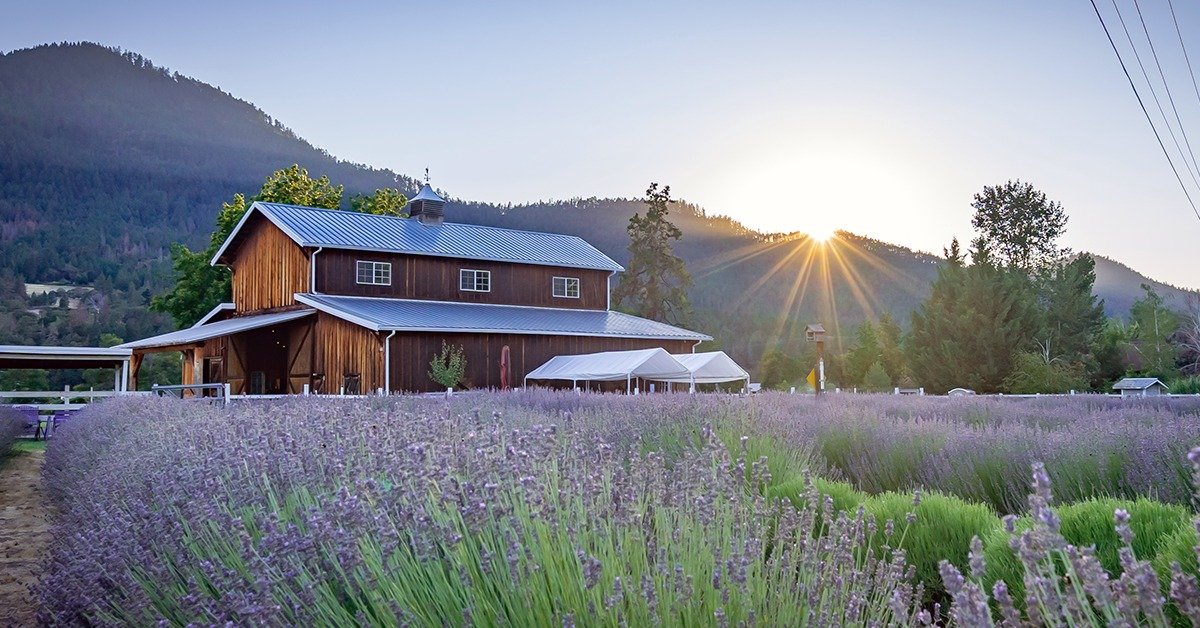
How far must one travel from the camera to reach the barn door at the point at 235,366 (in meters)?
26.3

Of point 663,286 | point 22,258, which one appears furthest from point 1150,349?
point 22,258

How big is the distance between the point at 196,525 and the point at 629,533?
6.41 ft

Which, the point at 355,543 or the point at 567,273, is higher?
the point at 567,273

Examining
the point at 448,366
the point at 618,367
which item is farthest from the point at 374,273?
the point at 618,367

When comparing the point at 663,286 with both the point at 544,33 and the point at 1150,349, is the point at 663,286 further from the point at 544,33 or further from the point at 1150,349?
the point at 544,33

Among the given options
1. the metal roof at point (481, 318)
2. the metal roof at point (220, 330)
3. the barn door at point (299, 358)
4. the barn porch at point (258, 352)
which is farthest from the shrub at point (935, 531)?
the barn door at point (299, 358)

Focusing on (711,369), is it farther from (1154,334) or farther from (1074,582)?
(1154,334)

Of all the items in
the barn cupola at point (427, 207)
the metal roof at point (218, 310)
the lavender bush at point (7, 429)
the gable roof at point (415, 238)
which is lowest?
the lavender bush at point (7, 429)

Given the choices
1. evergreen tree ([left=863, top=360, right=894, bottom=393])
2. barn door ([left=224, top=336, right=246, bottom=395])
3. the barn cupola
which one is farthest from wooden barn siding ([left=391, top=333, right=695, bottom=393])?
evergreen tree ([left=863, top=360, right=894, bottom=393])

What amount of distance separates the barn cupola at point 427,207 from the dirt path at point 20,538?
17051mm

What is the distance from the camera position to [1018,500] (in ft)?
19.1

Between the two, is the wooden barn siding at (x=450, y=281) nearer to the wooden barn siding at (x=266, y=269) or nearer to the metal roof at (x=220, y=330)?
the wooden barn siding at (x=266, y=269)

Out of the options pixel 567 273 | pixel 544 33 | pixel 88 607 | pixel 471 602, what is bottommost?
pixel 88 607

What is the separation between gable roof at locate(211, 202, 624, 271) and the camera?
25906 mm
